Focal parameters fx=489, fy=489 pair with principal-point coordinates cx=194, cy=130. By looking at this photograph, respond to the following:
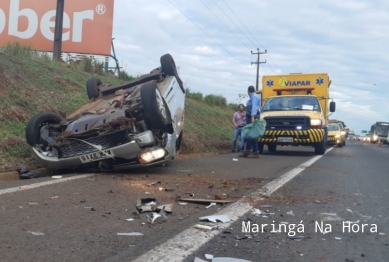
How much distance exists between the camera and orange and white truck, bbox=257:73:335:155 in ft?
49.4

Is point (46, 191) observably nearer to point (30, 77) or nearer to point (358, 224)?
point (358, 224)

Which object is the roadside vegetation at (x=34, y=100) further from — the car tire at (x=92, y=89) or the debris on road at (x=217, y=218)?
the debris on road at (x=217, y=218)

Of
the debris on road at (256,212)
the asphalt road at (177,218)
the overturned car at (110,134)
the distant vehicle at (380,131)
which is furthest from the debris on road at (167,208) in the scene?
the distant vehicle at (380,131)

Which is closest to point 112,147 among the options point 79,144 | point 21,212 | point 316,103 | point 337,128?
point 79,144

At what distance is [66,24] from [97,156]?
746 inches

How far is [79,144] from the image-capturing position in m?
7.45

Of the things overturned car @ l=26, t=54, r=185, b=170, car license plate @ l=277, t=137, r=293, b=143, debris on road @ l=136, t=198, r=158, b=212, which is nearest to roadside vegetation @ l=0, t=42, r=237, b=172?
overturned car @ l=26, t=54, r=185, b=170

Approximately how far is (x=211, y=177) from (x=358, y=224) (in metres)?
3.55

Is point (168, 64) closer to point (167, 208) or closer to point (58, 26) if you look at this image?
point (167, 208)

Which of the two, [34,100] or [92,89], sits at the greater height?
[92,89]

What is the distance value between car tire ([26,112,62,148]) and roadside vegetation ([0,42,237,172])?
643 millimetres

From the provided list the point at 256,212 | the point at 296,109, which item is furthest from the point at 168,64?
the point at 296,109

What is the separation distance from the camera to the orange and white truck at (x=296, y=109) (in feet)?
49.4

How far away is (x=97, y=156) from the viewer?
7.43 metres
